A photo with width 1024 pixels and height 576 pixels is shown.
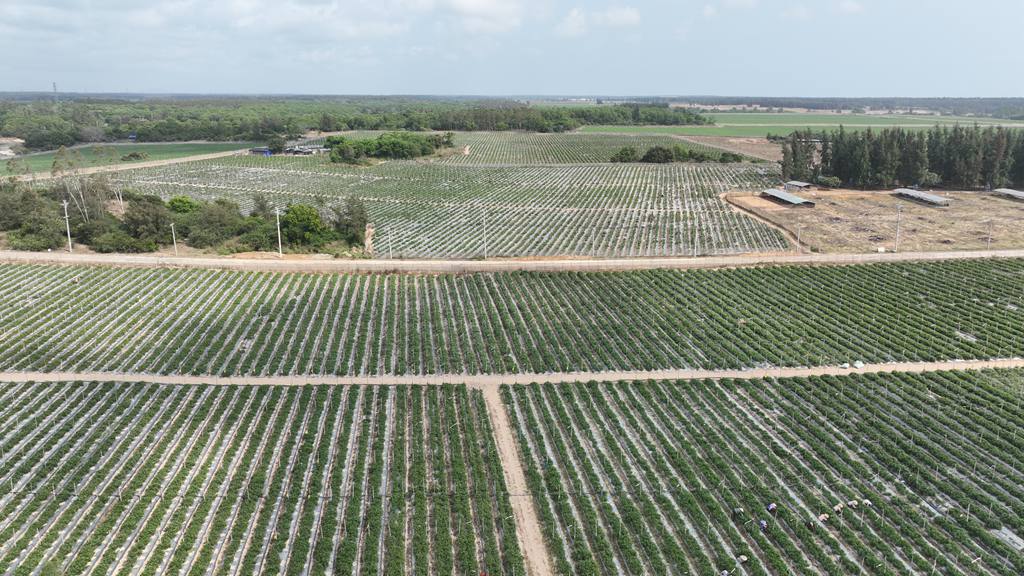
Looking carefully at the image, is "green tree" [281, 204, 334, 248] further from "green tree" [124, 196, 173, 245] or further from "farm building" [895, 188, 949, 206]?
"farm building" [895, 188, 949, 206]

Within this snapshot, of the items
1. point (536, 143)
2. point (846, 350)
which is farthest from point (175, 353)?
point (536, 143)

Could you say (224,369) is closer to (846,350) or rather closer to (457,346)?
(457,346)

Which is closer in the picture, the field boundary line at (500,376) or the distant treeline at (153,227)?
the field boundary line at (500,376)

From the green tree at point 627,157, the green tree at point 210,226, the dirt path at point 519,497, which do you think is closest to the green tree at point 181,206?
the green tree at point 210,226

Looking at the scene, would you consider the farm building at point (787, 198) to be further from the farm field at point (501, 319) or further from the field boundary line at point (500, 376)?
the field boundary line at point (500, 376)

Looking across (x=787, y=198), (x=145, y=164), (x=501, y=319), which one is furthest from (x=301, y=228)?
(x=145, y=164)

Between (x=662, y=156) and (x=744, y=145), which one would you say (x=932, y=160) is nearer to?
(x=662, y=156)
